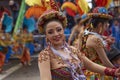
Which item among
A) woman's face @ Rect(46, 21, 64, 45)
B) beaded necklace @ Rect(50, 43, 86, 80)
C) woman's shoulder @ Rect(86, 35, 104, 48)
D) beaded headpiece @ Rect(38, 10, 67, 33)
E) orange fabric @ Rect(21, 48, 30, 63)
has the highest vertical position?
beaded headpiece @ Rect(38, 10, 67, 33)

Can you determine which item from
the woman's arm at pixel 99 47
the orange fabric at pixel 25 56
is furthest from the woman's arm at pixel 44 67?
the orange fabric at pixel 25 56

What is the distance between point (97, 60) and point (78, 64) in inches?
53.6

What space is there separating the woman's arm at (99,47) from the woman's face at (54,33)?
1164 millimetres

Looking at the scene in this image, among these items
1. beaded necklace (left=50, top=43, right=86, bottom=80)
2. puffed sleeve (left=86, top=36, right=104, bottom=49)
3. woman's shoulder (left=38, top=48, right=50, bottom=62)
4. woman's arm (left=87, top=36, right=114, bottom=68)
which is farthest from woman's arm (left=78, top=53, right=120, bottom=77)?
puffed sleeve (left=86, top=36, right=104, bottom=49)

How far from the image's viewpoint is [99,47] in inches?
181

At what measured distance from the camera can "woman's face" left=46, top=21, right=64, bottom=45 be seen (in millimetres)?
3368

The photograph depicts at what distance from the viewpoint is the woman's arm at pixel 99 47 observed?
4.45 m

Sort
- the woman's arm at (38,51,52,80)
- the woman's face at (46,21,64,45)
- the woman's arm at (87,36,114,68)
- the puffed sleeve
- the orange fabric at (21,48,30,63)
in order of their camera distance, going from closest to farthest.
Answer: the woman's arm at (38,51,52,80)
the woman's face at (46,21,64,45)
the woman's arm at (87,36,114,68)
the puffed sleeve
the orange fabric at (21,48,30,63)

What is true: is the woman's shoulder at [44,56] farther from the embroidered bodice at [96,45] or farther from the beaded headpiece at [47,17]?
the embroidered bodice at [96,45]

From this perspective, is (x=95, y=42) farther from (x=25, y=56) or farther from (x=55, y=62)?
(x=25, y=56)

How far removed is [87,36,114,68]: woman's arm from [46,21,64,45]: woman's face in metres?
1.16

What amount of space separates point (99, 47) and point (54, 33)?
1.34m

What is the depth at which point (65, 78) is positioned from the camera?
3.36 metres

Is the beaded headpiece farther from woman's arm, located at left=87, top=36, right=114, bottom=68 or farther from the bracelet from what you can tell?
woman's arm, located at left=87, top=36, right=114, bottom=68
